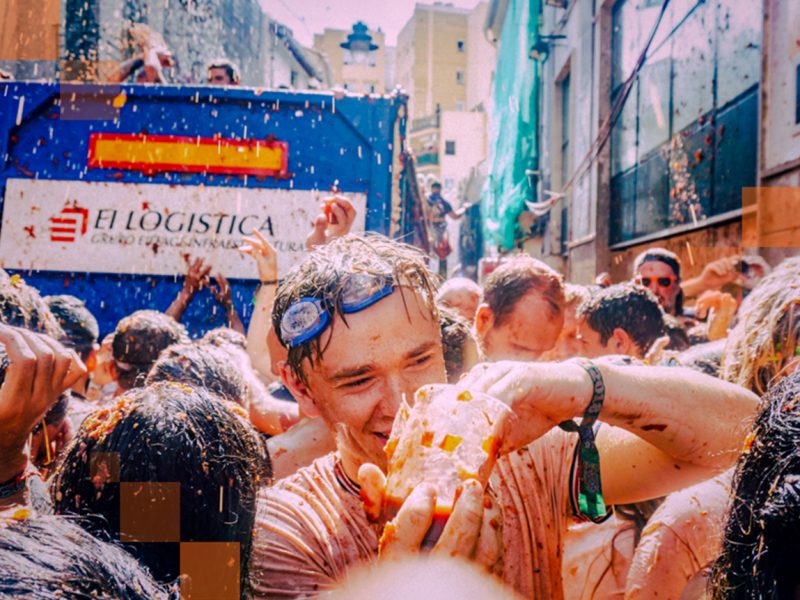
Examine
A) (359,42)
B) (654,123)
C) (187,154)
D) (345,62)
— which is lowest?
(187,154)

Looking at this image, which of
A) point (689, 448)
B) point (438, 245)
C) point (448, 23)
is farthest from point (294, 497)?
point (448, 23)

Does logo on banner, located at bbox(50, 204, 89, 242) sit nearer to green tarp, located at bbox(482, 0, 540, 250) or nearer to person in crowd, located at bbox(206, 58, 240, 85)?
person in crowd, located at bbox(206, 58, 240, 85)

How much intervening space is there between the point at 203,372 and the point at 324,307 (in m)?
0.94

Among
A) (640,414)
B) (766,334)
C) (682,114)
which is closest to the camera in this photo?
(640,414)

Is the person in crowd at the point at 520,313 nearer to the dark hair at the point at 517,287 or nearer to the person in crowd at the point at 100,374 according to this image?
the dark hair at the point at 517,287

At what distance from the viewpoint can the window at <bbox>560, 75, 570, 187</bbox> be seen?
46.3 ft

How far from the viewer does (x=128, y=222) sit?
496 centimetres

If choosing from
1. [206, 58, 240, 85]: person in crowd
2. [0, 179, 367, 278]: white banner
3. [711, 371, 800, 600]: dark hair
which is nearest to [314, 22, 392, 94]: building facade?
[206, 58, 240, 85]: person in crowd

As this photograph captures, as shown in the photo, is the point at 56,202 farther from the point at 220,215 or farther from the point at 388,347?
the point at 388,347

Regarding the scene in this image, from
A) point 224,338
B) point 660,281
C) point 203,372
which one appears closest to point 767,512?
point 203,372

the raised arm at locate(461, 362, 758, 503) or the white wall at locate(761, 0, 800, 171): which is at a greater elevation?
the white wall at locate(761, 0, 800, 171)

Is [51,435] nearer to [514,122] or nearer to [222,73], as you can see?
[222,73]

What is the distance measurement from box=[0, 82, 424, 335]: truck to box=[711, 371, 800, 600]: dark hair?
4007 mm

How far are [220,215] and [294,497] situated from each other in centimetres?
366
